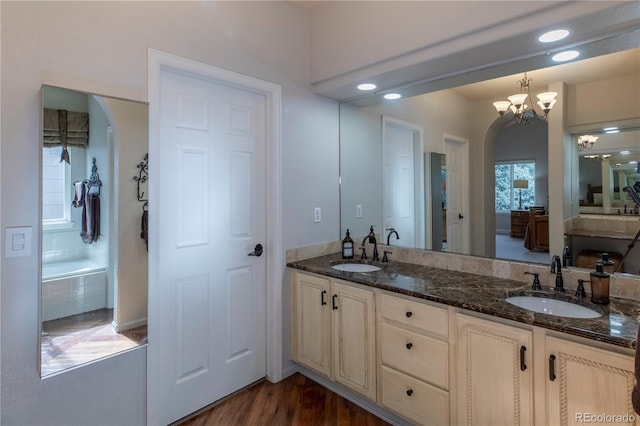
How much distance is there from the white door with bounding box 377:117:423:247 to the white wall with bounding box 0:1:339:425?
3.46ft

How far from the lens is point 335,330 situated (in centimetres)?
228

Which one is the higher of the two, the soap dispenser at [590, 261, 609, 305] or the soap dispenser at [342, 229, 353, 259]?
the soap dispenser at [342, 229, 353, 259]

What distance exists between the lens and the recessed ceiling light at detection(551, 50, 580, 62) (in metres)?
1.81

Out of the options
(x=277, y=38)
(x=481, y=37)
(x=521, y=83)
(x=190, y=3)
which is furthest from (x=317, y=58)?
(x=521, y=83)

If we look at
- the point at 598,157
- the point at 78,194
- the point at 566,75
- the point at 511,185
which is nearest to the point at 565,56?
the point at 566,75

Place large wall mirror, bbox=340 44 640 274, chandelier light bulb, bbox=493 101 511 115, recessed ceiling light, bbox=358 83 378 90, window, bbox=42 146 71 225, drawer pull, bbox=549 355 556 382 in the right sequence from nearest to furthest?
drawer pull, bbox=549 355 556 382, window, bbox=42 146 71 225, large wall mirror, bbox=340 44 640 274, chandelier light bulb, bbox=493 101 511 115, recessed ceiling light, bbox=358 83 378 90

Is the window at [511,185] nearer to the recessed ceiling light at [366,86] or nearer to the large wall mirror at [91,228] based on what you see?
the recessed ceiling light at [366,86]

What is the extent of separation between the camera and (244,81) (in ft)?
7.52

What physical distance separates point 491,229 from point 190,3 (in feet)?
7.65

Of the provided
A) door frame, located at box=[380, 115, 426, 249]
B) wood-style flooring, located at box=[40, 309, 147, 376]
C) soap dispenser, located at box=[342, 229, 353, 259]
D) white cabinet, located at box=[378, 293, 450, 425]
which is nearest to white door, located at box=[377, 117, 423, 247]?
door frame, located at box=[380, 115, 426, 249]

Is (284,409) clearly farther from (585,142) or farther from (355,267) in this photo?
(585,142)

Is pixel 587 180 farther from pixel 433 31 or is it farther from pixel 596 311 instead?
pixel 433 31

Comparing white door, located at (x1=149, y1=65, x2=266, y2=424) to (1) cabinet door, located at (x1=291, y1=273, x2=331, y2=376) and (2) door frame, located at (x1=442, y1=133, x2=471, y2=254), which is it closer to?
(1) cabinet door, located at (x1=291, y1=273, x2=331, y2=376)

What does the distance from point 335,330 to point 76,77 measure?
2021 mm
